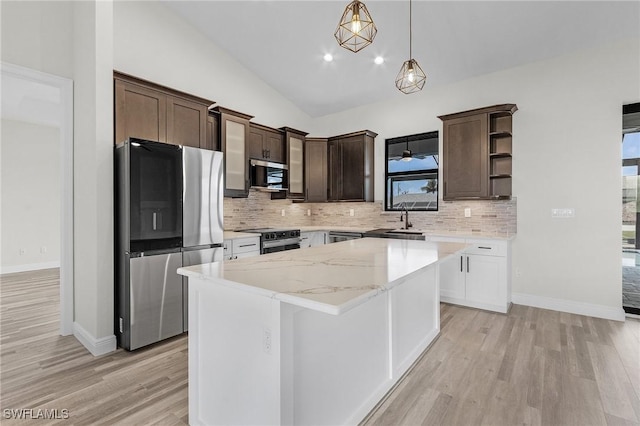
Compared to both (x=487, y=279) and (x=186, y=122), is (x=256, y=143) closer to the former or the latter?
(x=186, y=122)

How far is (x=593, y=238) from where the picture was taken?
11.7ft

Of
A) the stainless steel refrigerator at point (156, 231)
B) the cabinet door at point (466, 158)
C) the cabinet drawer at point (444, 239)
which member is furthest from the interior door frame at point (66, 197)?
the cabinet door at point (466, 158)

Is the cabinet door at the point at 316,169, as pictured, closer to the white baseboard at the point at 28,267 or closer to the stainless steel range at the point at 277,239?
the stainless steel range at the point at 277,239

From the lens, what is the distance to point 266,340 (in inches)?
51.7

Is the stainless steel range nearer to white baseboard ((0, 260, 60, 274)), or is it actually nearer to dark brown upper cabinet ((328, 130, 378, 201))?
dark brown upper cabinet ((328, 130, 378, 201))

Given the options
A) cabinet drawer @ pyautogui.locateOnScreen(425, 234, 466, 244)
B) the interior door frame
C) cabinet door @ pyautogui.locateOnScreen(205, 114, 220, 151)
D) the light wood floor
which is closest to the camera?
the light wood floor

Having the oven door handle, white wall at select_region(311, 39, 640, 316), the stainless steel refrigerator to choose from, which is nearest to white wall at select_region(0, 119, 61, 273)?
the stainless steel refrigerator

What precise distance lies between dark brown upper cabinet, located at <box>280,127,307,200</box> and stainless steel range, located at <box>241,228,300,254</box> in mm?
869

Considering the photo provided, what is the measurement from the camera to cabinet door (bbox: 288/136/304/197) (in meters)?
5.19

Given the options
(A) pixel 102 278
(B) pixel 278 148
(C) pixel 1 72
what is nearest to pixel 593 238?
(B) pixel 278 148

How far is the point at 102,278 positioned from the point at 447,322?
11.2 ft

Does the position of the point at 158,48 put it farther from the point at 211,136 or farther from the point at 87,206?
the point at 87,206

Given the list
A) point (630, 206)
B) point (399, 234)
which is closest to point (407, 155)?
point (399, 234)

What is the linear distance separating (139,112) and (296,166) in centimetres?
260
